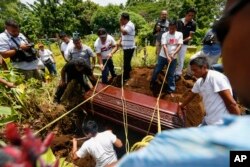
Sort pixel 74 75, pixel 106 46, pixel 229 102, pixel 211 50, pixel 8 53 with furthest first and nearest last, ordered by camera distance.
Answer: pixel 106 46 → pixel 211 50 → pixel 74 75 → pixel 8 53 → pixel 229 102

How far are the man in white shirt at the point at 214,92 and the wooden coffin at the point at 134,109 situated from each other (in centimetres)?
69

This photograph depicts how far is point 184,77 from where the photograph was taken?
6.73 m

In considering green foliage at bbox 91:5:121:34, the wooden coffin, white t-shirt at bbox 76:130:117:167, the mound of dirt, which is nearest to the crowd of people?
white t-shirt at bbox 76:130:117:167

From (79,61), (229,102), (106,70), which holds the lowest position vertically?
(106,70)

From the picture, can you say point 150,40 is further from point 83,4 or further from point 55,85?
point 83,4

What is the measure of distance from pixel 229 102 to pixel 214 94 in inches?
7.2

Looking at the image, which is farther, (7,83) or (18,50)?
(18,50)

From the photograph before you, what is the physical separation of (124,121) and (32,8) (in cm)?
3585

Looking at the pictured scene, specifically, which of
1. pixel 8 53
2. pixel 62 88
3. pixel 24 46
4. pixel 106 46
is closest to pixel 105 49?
pixel 106 46

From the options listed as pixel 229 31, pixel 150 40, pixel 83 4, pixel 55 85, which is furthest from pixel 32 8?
pixel 229 31

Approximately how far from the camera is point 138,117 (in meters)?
4.46

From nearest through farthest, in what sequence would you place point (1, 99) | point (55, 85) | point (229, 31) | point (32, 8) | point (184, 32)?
1. point (229, 31)
2. point (1, 99)
3. point (55, 85)
4. point (184, 32)
5. point (32, 8)

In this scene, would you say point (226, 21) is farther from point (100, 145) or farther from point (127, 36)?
point (127, 36)

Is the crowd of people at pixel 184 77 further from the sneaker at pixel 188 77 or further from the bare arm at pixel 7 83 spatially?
the bare arm at pixel 7 83
